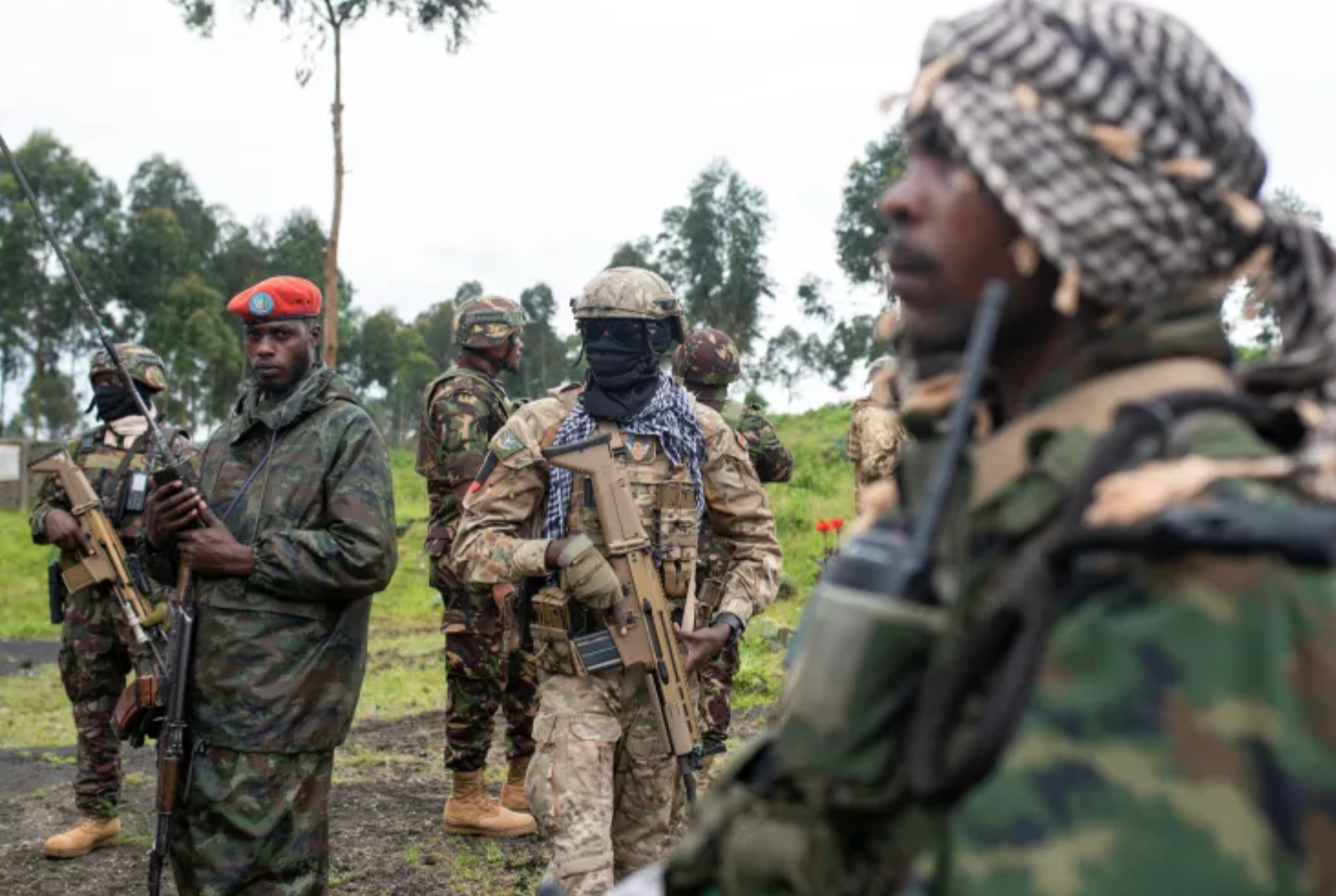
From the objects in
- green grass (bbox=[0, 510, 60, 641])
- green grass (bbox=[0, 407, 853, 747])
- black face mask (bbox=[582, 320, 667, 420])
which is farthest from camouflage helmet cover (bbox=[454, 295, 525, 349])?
green grass (bbox=[0, 510, 60, 641])

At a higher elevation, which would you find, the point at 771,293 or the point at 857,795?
the point at 771,293

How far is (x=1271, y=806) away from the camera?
119 cm

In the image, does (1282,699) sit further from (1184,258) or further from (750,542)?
(750,542)

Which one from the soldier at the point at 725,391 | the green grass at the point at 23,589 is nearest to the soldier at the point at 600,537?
the soldier at the point at 725,391

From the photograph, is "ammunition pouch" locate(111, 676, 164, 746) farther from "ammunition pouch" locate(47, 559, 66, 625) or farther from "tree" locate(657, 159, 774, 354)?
"tree" locate(657, 159, 774, 354)

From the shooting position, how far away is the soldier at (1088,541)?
3.96 ft

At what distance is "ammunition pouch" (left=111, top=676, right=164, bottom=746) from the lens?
4750 mm

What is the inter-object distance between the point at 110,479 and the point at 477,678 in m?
2.28

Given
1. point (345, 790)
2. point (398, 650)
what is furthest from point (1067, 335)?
point (398, 650)

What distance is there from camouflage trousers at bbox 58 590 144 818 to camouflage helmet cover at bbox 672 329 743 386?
10.9 ft

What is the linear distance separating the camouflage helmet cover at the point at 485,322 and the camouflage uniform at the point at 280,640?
270 centimetres

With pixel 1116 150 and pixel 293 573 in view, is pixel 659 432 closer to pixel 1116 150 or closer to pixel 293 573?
pixel 293 573

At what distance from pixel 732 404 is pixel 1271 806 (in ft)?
22.6

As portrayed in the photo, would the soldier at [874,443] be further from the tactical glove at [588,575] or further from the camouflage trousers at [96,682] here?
the camouflage trousers at [96,682]
